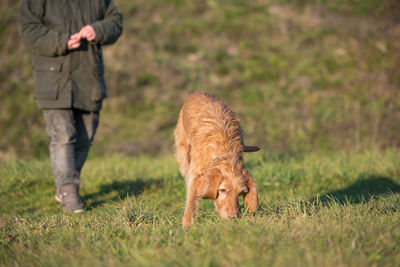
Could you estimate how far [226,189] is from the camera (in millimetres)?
3535

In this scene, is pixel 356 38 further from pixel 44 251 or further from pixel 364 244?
pixel 44 251

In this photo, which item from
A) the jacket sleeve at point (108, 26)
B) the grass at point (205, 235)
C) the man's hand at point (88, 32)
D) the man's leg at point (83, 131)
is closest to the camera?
the grass at point (205, 235)

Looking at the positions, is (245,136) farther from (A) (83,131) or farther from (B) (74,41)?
(B) (74,41)

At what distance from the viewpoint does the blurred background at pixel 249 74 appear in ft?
31.8

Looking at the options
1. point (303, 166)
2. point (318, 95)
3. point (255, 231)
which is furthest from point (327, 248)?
point (318, 95)

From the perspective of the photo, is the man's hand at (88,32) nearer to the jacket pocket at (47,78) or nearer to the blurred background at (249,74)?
the jacket pocket at (47,78)

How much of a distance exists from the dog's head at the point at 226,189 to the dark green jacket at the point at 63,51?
7.18ft

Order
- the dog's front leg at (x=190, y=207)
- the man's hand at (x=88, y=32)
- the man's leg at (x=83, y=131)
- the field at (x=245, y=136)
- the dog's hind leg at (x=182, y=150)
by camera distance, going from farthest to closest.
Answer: the man's leg at (x=83, y=131)
the man's hand at (x=88, y=32)
the dog's hind leg at (x=182, y=150)
the dog's front leg at (x=190, y=207)
the field at (x=245, y=136)

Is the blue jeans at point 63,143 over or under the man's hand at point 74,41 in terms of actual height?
under

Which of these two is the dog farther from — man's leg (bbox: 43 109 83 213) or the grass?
man's leg (bbox: 43 109 83 213)

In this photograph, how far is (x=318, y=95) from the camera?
11062mm

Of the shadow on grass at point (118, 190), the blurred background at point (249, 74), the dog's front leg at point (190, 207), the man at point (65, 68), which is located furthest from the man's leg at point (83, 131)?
the blurred background at point (249, 74)

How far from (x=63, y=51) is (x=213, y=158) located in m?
2.37

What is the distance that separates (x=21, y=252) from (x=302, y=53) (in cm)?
1135
